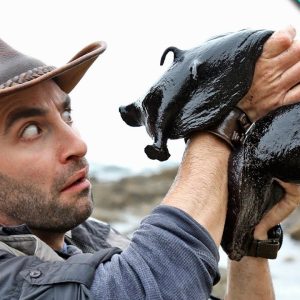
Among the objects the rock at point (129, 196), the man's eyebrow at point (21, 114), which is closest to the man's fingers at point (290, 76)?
the man's eyebrow at point (21, 114)

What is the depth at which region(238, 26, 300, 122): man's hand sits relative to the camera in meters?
2.46

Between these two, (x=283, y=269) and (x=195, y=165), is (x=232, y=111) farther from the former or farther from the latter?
(x=283, y=269)

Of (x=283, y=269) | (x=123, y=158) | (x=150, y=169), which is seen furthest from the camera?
(x=123, y=158)

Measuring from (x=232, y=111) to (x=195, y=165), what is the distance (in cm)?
24

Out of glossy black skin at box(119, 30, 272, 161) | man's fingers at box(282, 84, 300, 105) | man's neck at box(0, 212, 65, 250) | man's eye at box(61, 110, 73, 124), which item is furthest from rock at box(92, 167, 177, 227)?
man's fingers at box(282, 84, 300, 105)

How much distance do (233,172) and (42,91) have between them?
3.03 ft

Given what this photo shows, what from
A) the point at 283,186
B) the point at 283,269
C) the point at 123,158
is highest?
the point at 283,186

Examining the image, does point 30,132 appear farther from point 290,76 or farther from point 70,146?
point 290,76

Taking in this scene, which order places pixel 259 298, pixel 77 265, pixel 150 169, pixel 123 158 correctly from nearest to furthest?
1. pixel 77 265
2. pixel 259 298
3. pixel 150 169
4. pixel 123 158

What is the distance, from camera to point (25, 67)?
2912 millimetres

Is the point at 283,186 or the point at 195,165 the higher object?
the point at 195,165

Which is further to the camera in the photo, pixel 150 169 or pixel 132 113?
pixel 150 169

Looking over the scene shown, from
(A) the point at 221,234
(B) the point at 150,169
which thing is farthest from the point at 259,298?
(B) the point at 150,169

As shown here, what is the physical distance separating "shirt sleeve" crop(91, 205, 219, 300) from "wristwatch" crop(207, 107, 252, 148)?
0.33 m
